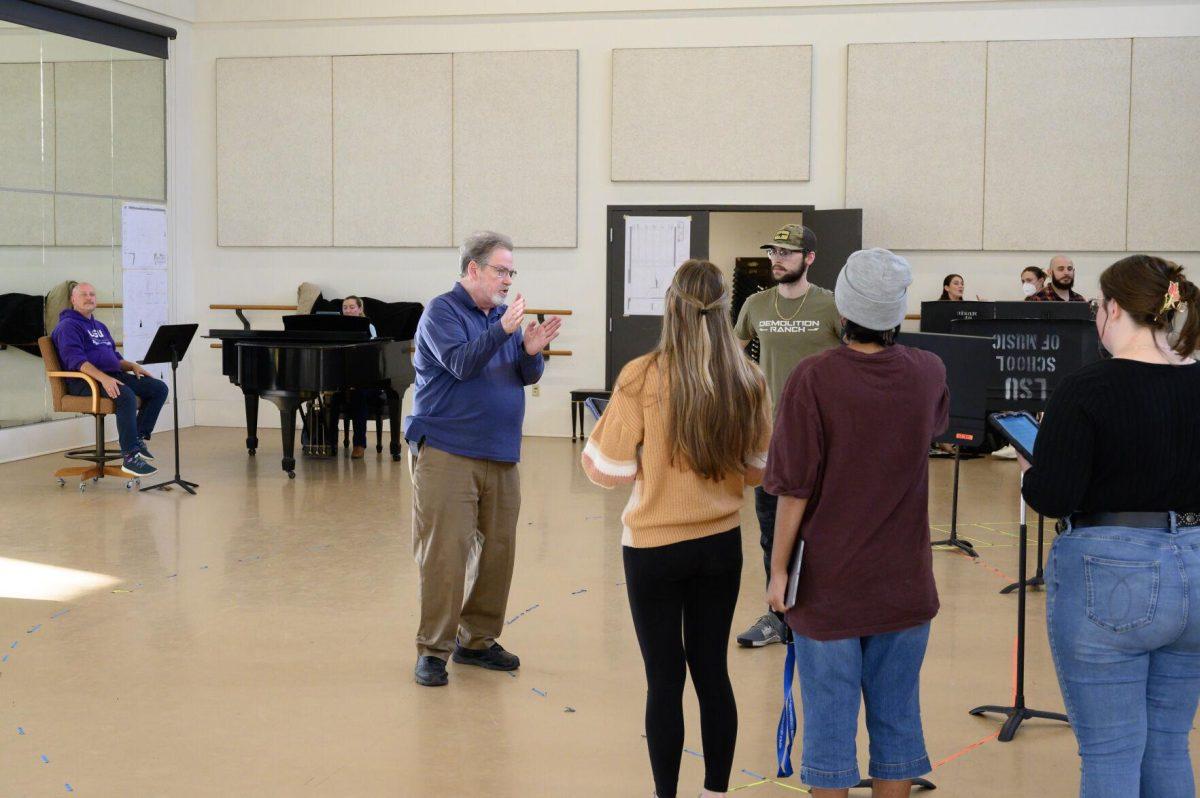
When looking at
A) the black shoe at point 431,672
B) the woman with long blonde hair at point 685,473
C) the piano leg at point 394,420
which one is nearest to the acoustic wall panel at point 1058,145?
the piano leg at point 394,420

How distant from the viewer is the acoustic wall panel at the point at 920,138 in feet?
35.3

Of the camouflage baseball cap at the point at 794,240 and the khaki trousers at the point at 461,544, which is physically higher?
the camouflage baseball cap at the point at 794,240

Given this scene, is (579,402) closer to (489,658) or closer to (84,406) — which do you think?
(84,406)

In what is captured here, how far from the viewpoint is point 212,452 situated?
10211mm

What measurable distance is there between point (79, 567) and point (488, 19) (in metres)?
7.16

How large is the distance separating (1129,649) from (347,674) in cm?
295

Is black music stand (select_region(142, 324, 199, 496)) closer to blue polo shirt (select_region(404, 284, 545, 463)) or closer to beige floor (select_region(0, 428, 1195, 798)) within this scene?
beige floor (select_region(0, 428, 1195, 798))

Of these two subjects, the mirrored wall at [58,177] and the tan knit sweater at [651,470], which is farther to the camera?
the mirrored wall at [58,177]

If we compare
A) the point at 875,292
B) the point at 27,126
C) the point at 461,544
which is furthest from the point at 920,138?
the point at 875,292

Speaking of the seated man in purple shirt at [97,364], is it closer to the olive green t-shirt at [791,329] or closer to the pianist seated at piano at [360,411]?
the pianist seated at piano at [360,411]

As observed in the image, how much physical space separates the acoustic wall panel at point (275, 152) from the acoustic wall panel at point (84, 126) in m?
1.24

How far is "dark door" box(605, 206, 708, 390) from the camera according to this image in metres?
11.3

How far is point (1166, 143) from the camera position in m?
10.5

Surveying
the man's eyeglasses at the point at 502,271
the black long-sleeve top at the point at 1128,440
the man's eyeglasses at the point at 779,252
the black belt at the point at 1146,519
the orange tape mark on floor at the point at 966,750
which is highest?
the man's eyeglasses at the point at 779,252
